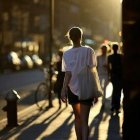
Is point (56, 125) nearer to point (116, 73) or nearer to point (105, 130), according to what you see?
point (105, 130)

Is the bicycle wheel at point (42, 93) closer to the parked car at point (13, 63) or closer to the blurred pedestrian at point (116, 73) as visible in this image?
the blurred pedestrian at point (116, 73)

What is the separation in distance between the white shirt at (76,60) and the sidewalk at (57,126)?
8.66 ft

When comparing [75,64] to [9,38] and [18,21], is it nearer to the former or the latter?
[9,38]

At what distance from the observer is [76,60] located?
8.14 m

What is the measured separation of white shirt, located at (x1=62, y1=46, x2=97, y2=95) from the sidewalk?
264 cm

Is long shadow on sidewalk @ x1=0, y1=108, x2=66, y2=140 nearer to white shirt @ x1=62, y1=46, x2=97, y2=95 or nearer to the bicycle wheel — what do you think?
white shirt @ x1=62, y1=46, x2=97, y2=95

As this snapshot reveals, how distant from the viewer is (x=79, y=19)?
98.0 meters

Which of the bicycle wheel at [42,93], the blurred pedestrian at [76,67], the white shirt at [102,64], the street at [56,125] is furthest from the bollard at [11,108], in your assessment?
the bicycle wheel at [42,93]

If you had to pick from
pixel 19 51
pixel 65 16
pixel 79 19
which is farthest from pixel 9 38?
pixel 79 19

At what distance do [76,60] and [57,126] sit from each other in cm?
462

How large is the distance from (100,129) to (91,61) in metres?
3.93

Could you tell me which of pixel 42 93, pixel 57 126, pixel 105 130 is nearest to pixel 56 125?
pixel 57 126

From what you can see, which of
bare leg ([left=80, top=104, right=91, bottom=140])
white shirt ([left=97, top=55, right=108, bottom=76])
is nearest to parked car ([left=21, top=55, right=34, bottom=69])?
white shirt ([left=97, top=55, right=108, bottom=76])

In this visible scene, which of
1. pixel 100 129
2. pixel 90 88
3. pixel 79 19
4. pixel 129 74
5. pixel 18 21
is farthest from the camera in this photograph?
pixel 79 19
